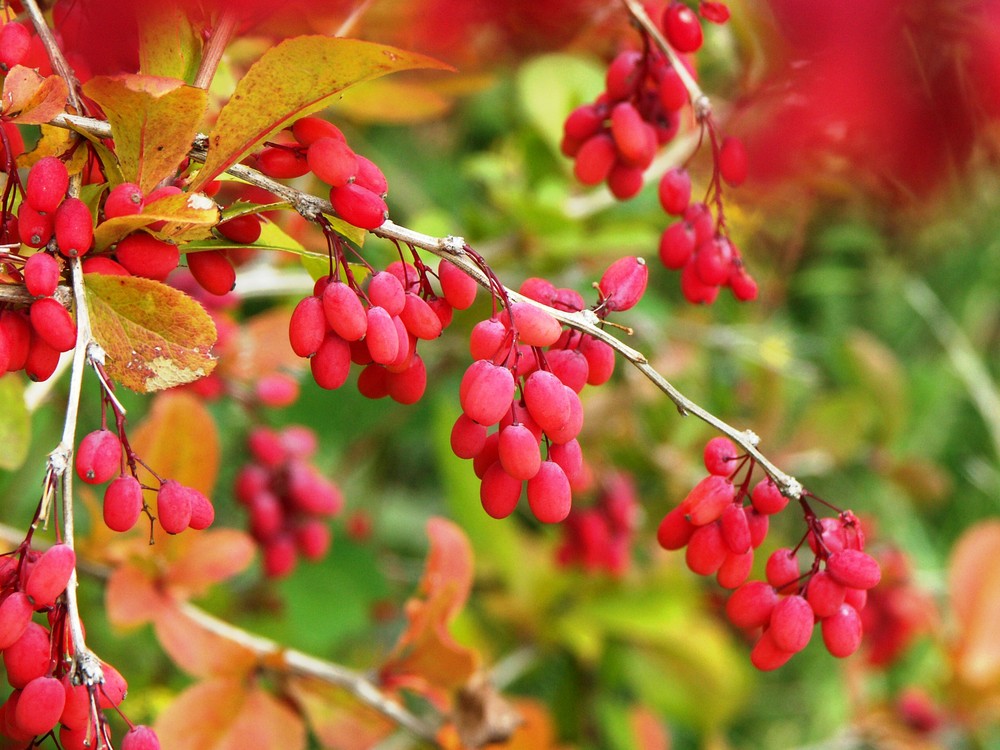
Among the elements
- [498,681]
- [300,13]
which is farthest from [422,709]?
[300,13]

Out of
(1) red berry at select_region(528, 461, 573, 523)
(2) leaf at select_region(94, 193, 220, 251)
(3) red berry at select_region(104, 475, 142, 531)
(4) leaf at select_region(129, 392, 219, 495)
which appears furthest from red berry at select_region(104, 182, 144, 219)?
(4) leaf at select_region(129, 392, 219, 495)

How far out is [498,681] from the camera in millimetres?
1419

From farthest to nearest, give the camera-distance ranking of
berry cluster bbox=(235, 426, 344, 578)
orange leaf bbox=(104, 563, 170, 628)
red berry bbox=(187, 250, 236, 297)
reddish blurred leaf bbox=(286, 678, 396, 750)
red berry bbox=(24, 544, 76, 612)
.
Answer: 1. berry cluster bbox=(235, 426, 344, 578)
2. reddish blurred leaf bbox=(286, 678, 396, 750)
3. orange leaf bbox=(104, 563, 170, 628)
4. red berry bbox=(187, 250, 236, 297)
5. red berry bbox=(24, 544, 76, 612)

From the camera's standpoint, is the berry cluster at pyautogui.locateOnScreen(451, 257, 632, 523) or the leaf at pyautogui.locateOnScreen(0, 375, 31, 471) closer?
the berry cluster at pyautogui.locateOnScreen(451, 257, 632, 523)

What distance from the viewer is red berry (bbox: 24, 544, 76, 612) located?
0.43 m

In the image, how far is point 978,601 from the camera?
147 cm

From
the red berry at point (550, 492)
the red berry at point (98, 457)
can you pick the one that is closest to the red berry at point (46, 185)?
the red berry at point (98, 457)

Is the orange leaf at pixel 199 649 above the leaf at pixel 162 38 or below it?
below

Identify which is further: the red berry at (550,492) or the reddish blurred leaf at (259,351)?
the reddish blurred leaf at (259,351)

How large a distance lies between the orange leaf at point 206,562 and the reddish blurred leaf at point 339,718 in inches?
4.7

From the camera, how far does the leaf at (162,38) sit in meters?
0.52

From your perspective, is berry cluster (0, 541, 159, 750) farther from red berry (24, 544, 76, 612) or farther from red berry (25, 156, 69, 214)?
red berry (25, 156, 69, 214)

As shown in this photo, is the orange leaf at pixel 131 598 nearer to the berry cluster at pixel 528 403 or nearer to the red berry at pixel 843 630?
the berry cluster at pixel 528 403

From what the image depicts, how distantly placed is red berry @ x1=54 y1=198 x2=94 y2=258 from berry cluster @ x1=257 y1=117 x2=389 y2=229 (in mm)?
104
